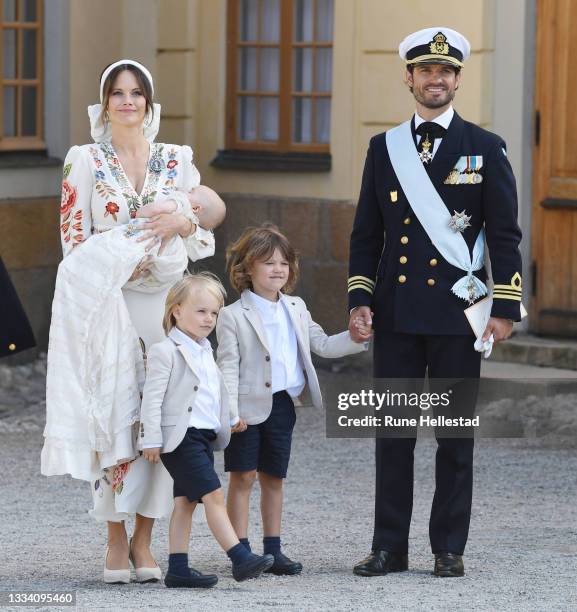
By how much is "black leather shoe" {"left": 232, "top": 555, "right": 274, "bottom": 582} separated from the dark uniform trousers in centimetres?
56

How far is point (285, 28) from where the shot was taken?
11727mm

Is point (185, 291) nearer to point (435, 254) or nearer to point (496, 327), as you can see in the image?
point (435, 254)

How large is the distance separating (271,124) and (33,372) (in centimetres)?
240

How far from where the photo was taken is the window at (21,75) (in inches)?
460

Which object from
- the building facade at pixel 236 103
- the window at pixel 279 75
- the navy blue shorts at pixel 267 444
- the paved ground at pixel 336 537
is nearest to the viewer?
the paved ground at pixel 336 537

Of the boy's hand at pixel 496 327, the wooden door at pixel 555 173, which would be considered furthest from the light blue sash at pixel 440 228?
the wooden door at pixel 555 173

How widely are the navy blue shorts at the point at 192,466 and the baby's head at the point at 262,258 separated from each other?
63 cm

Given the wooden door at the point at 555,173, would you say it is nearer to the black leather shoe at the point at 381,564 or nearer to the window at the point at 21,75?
the window at the point at 21,75

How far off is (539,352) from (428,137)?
433 cm

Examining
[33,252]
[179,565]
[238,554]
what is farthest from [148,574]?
[33,252]

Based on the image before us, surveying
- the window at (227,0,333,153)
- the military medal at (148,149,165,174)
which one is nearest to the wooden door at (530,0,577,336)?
the window at (227,0,333,153)

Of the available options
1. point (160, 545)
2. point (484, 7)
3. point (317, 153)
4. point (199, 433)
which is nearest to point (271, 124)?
point (317, 153)

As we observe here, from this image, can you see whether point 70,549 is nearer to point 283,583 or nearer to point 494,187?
point 283,583

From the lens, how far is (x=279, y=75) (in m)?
11.8
